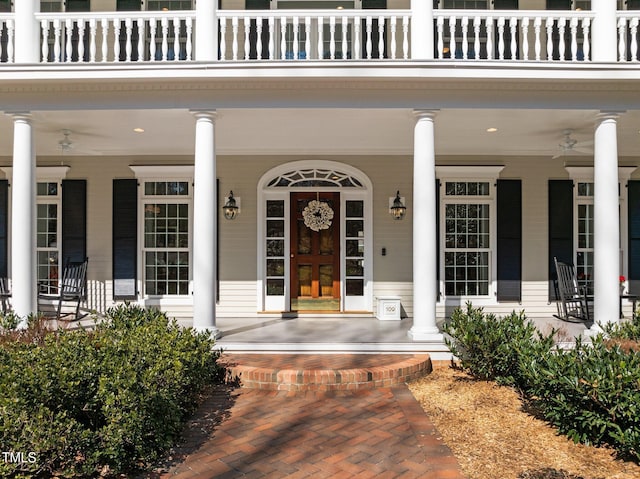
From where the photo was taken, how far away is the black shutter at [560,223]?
7.76 m

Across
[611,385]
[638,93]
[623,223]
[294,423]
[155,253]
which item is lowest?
[294,423]

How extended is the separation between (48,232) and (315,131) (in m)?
5.40

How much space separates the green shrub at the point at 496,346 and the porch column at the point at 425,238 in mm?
524

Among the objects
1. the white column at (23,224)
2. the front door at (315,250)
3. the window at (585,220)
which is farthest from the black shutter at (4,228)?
the window at (585,220)

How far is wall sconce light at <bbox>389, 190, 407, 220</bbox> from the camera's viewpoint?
762 cm

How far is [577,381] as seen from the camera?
3.10 meters

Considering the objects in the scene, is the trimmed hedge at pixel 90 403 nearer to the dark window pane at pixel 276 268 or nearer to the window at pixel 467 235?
the dark window pane at pixel 276 268

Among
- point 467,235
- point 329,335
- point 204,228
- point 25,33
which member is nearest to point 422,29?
point 204,228

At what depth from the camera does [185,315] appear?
778 centimetres

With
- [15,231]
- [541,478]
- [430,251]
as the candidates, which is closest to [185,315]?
[15,231]

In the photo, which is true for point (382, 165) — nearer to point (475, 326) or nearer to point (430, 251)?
point (430, 251)

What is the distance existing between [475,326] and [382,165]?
3.97 meters

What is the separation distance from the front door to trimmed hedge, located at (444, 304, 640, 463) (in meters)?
3.66

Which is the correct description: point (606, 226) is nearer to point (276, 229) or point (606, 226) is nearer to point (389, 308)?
point (389, 308)
